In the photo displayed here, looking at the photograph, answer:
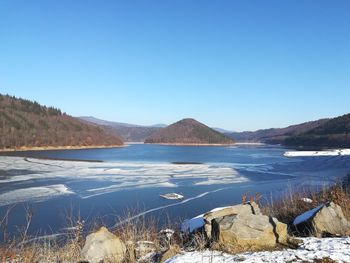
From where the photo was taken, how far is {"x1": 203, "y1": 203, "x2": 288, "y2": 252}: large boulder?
538 cm

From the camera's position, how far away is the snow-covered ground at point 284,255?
188 inches

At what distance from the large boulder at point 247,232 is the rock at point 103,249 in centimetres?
Answer: 130

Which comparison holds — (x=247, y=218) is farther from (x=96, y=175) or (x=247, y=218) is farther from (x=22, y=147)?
(x=22, y=147)

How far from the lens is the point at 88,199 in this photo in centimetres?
2336

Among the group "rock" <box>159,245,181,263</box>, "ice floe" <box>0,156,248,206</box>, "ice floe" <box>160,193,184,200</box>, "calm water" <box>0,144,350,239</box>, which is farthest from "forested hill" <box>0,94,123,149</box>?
"rock" <box>159,245,181,263</box>

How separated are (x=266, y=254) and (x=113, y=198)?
19.0 metres

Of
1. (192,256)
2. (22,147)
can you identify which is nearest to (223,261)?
(192,256)

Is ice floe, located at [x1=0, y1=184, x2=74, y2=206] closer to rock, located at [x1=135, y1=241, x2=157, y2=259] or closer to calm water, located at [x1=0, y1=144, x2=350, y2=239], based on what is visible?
calm water, located at [x1=0, y1=144, x2=350, y2=239]

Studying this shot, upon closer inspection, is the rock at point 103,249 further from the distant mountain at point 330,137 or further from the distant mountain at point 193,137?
the distant mountain at point 193,137

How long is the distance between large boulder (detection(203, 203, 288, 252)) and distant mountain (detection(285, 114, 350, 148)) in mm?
90208

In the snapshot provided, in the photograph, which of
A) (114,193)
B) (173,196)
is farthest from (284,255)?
(114,193)

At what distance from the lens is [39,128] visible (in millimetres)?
122750

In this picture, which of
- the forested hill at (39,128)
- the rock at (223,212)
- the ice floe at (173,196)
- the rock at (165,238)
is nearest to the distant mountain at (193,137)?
the forested hill at (39,128)

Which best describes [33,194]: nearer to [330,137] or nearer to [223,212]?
[223,212]
